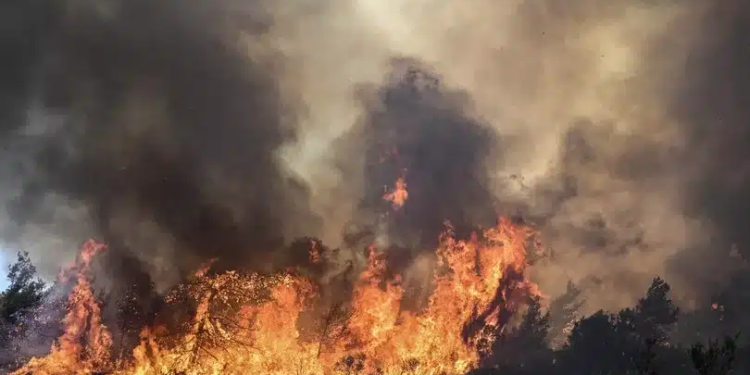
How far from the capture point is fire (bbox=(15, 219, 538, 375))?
89.7 feet

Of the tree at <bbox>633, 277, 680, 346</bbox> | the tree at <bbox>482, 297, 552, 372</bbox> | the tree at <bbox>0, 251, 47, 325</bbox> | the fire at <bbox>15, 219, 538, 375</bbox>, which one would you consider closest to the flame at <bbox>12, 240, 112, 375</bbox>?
the fire at <bbox>15, 219, 538, 375</bbox>

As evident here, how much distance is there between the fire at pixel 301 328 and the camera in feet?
89.7

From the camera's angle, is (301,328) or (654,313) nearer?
(301,328)

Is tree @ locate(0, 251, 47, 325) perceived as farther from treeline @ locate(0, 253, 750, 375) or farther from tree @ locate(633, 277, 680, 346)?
tree @ locate(633, 277, 680, 346)

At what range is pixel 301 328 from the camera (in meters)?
31.3

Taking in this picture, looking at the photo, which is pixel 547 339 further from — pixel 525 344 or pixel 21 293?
pixel 21 293

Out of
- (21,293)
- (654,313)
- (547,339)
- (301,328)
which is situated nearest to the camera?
(301,328)

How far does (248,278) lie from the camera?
3022 cm

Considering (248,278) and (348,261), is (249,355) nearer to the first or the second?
(248,278)

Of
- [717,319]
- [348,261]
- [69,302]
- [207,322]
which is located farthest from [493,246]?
[717,319]

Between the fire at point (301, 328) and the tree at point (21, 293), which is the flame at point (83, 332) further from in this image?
the tree at point (21, 293)

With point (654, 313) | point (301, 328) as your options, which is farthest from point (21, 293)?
point (654, 313)

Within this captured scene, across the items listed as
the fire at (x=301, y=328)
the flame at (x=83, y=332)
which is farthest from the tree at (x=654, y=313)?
the flame at (x=83, y=332)

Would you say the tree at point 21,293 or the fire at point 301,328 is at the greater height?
the tree at point 21,293
